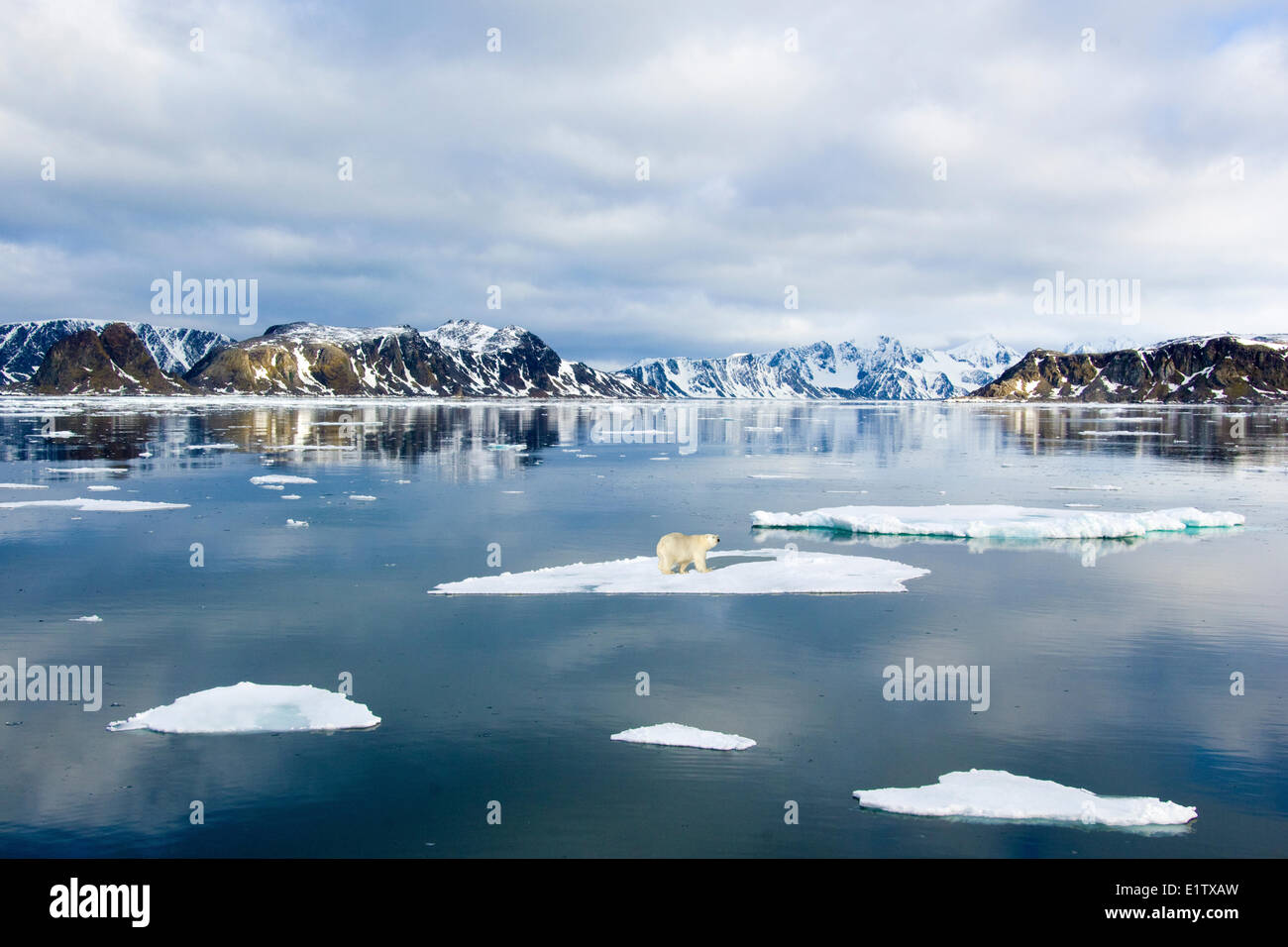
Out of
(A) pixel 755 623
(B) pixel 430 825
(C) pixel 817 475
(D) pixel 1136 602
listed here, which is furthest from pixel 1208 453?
(B) pixel 430 825

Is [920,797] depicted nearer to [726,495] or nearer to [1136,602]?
[1136,602]

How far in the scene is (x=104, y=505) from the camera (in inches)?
1502

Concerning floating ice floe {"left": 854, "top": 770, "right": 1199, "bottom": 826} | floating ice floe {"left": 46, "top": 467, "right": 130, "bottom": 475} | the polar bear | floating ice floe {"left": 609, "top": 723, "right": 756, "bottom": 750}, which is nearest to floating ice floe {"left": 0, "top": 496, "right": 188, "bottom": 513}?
floating ice floe {"left": 46, "top": 467, "right": 130, "bottom": 475}

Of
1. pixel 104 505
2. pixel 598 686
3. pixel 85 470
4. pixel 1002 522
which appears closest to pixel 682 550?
pixel 598 686

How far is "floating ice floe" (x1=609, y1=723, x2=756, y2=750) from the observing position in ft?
45.9

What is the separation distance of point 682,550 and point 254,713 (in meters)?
14.2

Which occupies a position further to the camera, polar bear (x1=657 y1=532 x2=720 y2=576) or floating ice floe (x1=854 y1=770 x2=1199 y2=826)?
polar bear (x1=657 y1=532 x2=720 y2=576)

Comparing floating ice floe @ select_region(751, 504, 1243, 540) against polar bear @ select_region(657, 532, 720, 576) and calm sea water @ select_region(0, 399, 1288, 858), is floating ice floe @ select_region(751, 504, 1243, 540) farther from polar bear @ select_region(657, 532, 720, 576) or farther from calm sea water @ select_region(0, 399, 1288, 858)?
polar bear @ select_region(657, 532, 720, 576)

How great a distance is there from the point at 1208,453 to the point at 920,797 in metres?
81.9

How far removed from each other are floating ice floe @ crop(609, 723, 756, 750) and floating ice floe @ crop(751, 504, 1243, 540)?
21026mm

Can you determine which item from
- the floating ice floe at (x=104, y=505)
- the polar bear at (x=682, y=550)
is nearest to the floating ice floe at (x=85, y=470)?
the floating ice floe at (x=104, y=505)

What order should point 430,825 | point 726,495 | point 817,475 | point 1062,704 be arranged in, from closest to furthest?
point 430,825 → point 1062,704 → point 726,495 → point 817,475

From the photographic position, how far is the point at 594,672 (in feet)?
57.1

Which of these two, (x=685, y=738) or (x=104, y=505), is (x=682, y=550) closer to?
(x=685, y=738)
